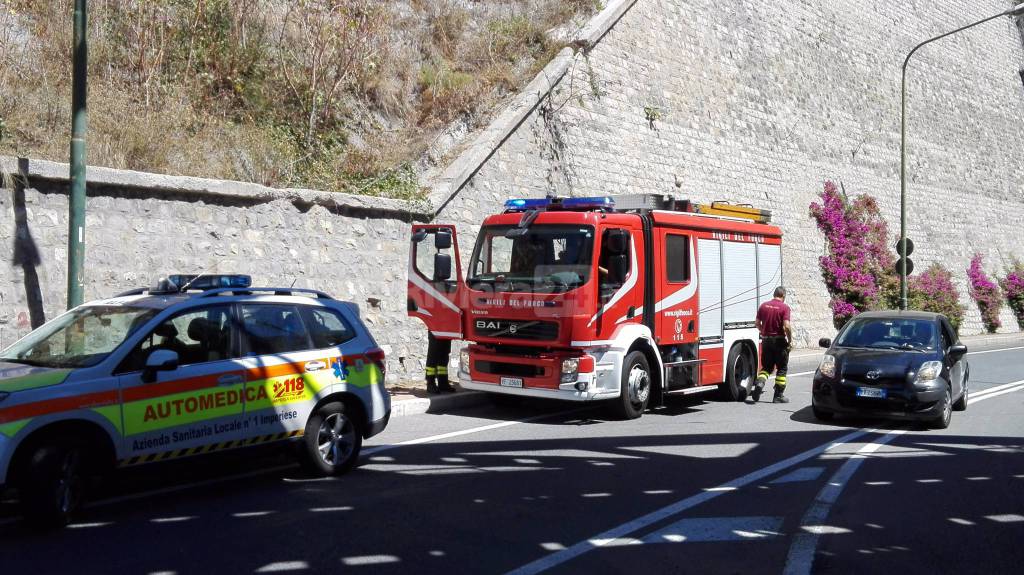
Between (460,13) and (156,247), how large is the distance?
39.7 feet

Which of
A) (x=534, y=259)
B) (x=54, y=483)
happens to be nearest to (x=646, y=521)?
(x=54, y=483)

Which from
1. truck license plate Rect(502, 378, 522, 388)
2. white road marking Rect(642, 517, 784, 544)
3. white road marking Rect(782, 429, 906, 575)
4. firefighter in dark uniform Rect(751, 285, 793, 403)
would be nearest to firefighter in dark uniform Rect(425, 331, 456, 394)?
truck license plate Rect(502, 378, 522, 388)

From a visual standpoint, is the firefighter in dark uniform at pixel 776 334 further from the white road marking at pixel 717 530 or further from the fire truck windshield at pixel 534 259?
the white road marking at pixel 717 530

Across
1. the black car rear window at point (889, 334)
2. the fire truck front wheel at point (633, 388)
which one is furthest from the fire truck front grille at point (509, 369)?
the black car rear window at point (889, 334)

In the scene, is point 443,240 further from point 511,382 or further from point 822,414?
point 822,414

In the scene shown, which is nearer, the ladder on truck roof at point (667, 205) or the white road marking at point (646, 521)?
the white road marking at point (646, 521)

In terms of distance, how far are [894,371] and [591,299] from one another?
4.15 m

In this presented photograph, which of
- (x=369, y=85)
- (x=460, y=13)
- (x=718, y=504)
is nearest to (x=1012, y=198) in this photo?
(x=460, y=13)

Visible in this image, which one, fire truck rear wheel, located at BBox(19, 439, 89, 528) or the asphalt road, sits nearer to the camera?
the asphalt road

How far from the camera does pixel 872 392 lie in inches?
447

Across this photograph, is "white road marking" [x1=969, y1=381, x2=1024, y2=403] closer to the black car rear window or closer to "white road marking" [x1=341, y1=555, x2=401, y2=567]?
the black car rear window

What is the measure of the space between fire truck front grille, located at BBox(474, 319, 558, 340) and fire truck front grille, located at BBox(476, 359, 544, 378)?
375mm

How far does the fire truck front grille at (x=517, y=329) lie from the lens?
11344 millimetres

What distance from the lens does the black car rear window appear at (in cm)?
1216
